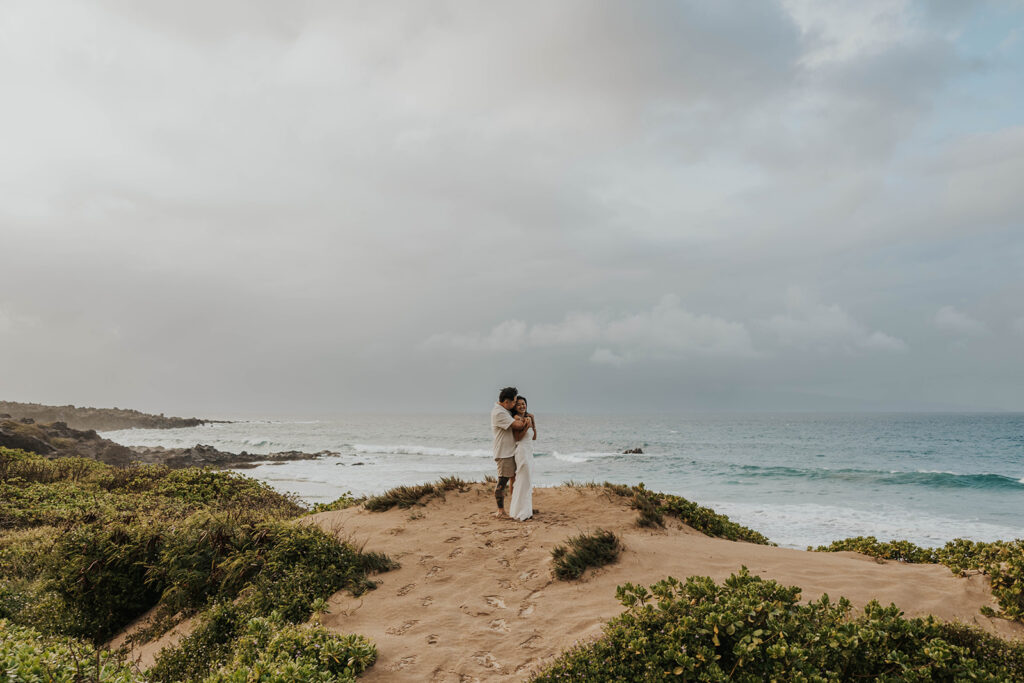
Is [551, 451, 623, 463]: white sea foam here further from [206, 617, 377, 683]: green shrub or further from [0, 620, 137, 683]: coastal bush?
[0, 620, 137, 683]: coastal bush

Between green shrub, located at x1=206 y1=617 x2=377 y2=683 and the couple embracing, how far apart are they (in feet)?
17.0

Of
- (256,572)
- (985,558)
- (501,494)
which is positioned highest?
(501,494)

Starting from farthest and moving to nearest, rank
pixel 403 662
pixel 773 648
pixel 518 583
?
pixel 518 583, pixel 403 662, pixel 773 648

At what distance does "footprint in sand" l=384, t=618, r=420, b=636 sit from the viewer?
5617 mm

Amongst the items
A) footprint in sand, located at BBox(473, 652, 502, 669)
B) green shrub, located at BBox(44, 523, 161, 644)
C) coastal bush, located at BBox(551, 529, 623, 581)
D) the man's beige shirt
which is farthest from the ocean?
green shrub, located at BBox(44, 523, 161, 644)

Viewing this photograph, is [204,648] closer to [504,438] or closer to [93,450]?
[504,438]

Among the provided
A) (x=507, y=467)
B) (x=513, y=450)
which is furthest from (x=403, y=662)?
(x=513, y=450)

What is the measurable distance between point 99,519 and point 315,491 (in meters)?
17.1

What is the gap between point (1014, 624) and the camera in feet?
20.3

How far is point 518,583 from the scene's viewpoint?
7125mm

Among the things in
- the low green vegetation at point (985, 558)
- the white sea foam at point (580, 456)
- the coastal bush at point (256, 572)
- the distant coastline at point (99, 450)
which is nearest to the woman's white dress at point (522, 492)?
the coastal bush at point (256, 572)

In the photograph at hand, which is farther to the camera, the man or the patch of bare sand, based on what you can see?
the man

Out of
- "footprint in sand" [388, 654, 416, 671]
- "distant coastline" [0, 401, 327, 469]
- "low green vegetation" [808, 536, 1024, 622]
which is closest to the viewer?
"footprint in sand" [388, 654, 416, 671]

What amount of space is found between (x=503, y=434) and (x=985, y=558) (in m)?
7.53
